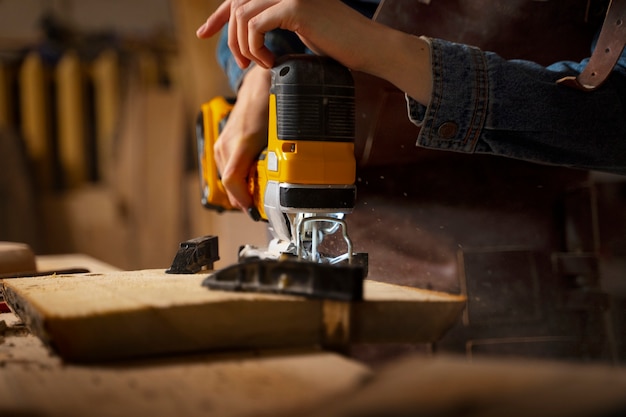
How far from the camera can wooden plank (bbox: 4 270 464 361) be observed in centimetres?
72

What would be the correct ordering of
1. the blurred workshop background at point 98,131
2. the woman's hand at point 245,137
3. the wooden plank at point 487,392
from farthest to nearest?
1. the blurred workshop background at point 98,131
2. the woman's hand at point 245,137
3. the wooden plank at point 487,392

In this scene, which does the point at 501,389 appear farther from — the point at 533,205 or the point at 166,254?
the point at 166,254

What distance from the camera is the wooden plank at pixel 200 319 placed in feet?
2.36

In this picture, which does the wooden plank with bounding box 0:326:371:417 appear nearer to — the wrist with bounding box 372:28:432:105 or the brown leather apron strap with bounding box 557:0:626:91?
the wrist with bounding box 372:28:432:105

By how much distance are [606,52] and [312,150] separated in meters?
0.52

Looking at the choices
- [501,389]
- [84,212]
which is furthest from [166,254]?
[501,389]

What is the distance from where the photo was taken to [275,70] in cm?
113

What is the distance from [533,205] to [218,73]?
2.13 metres

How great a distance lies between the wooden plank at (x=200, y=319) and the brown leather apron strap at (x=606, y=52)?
52 centimetres

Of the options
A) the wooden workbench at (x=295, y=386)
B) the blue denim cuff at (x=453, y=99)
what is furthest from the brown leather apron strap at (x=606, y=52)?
the wooden workbench at (x=295, y=386)

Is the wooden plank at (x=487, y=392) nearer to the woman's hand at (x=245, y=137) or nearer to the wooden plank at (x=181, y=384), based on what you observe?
the wooden plank at (x=181, y=384)

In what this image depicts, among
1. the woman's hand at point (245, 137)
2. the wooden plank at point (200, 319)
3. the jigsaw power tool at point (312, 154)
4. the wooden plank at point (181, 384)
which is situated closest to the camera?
the wooden plank at point (181, 384)

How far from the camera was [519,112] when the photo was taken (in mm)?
1137

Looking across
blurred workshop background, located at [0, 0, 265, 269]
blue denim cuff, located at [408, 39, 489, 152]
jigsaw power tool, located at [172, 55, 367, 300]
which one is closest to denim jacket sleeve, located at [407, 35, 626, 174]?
blue denim cuff, located at [408, 39, 489, 152]
